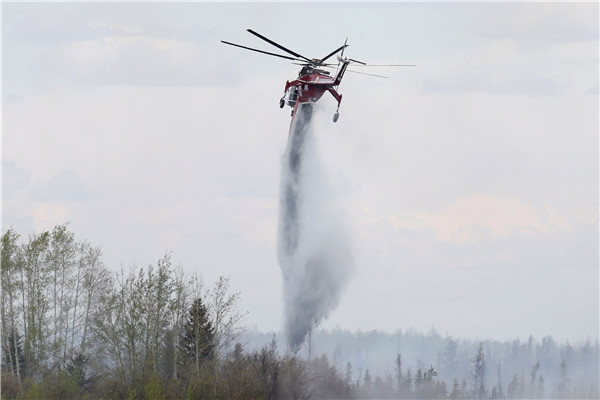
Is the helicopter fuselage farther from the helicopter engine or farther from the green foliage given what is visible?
the green foliage

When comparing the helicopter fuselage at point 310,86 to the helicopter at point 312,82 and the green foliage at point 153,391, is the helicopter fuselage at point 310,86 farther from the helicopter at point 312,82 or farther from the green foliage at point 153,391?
the green foliage at point 153,391

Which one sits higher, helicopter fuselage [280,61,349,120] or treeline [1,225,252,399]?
helicopter fuselage [280,61,349,120]

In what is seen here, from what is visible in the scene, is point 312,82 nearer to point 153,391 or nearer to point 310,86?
point 310,86

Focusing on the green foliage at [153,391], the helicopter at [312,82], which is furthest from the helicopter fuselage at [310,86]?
the green foliage at [153,391]

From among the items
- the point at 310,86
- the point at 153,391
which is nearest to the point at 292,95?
the point at 310,86

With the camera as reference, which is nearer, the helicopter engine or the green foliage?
the green foliage

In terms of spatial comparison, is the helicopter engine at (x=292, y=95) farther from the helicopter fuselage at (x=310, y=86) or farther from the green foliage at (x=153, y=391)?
the green foliage at (x=153, y=391)

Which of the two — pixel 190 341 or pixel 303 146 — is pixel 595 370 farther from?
pixel 190 341

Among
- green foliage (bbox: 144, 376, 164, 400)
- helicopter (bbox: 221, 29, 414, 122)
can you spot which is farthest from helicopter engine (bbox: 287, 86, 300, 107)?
green foliage (bbox: 144, 376, 164, 400)

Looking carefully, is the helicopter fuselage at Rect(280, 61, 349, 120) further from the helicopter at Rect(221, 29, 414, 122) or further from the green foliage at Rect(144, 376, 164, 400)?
the green foliage at Rect(144, 376, 164, 400)

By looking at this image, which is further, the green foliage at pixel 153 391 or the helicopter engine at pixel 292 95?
the helicopter engine at pixel 292 95

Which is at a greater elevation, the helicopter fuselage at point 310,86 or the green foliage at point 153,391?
the helicopter fuselage at point 310,86

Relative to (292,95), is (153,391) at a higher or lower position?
lower

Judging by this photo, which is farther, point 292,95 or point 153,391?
point 292,95
